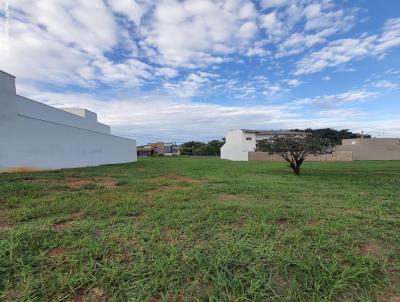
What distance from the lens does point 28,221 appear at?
3221mm

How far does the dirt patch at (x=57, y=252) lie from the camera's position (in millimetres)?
2217

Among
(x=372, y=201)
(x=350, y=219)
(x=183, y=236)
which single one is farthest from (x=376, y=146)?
(x=183, y=236)

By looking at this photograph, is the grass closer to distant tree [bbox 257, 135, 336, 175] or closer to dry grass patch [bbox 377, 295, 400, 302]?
dry grass patch [bbox 377, 295, 400, 302]

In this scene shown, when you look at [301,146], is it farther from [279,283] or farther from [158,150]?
[158,150]

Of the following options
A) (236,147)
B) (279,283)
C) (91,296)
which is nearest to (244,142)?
(236,147)

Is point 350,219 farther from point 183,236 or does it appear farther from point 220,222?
point 183,236

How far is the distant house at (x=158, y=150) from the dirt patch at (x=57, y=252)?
173 ft

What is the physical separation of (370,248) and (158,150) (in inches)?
2314

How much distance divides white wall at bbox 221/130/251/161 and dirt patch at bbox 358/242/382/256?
24.6 m

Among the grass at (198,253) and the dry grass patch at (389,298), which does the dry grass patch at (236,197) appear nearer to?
the grass at (198,253)

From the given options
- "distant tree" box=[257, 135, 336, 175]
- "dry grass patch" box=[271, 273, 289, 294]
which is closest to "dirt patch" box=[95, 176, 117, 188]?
"dry grass patch" box=[271, 273, 289, 294]

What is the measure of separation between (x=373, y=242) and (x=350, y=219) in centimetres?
80

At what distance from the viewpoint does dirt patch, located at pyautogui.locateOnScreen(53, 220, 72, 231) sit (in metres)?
2.95

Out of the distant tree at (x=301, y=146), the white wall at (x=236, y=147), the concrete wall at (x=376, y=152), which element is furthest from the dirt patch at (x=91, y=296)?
the concrete wall at (x=376, y=152)
